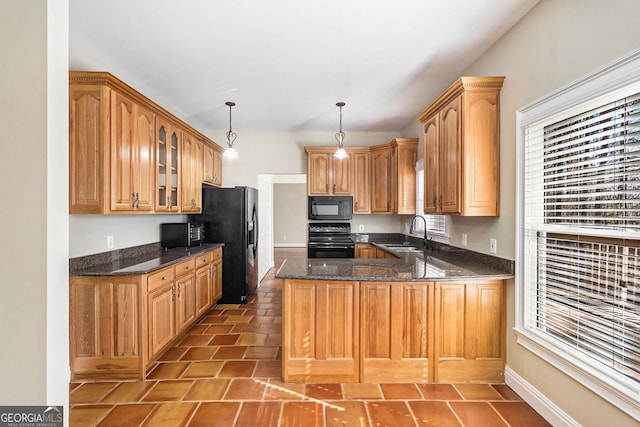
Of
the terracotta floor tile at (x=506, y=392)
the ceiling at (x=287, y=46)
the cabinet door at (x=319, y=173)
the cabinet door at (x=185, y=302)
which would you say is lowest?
the terracotta floor tile at (x=506, y=392)

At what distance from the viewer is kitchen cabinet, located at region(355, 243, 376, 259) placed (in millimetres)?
4656

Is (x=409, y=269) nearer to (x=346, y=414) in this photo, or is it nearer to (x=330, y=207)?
(x=346, y=414)

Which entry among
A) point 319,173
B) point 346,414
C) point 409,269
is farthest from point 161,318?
point 319,173

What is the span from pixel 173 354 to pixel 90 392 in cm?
68

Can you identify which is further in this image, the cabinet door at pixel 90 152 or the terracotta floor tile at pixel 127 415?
the cabinet door at pixel 90 152

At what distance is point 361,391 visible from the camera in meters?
2.26

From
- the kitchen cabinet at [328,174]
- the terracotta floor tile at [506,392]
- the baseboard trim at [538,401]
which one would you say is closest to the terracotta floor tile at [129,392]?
the terracotta floor tile at [506,392]

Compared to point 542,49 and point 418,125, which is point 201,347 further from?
point 418,125

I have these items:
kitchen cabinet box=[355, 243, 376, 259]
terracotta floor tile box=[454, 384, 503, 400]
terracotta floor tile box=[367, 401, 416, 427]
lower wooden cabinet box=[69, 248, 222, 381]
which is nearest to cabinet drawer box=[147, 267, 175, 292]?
lower wooden cabinet box=[69, 248, 222, 381]

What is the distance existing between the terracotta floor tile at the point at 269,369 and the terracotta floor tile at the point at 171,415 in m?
0.56

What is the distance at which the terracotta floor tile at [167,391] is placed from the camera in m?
2.20

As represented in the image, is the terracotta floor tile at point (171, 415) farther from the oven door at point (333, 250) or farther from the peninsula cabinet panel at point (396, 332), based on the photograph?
the oven door at point (333, 250)

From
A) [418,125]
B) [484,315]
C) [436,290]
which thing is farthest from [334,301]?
[418,125]

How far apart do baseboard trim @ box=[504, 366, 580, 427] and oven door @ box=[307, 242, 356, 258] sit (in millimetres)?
2664
